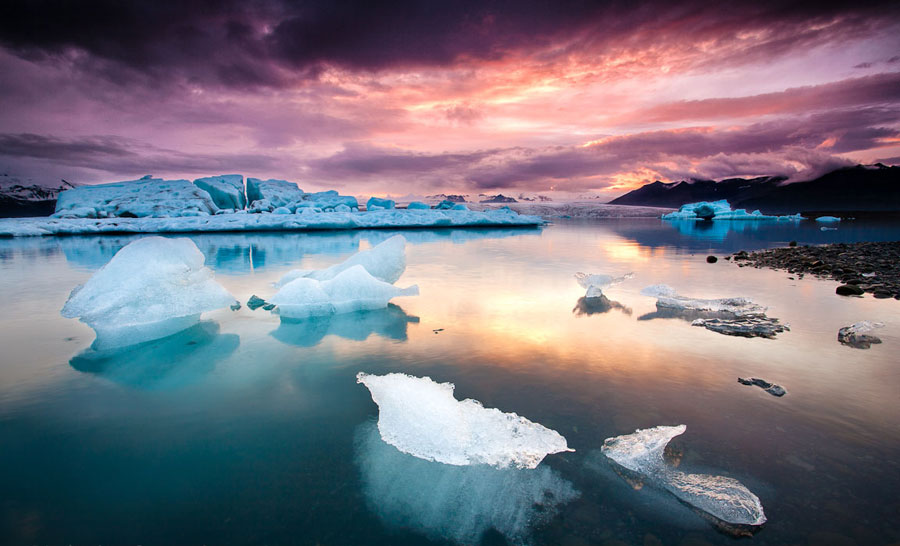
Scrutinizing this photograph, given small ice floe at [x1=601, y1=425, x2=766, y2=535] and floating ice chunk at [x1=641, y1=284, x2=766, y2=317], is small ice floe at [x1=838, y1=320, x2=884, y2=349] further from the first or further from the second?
small ice floe at [x1=601, y1=425, x2=766, y2=535]

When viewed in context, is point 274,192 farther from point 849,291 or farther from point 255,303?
point 849,291

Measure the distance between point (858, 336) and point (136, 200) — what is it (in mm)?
43098

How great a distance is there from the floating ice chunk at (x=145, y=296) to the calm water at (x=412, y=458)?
26 centimetres

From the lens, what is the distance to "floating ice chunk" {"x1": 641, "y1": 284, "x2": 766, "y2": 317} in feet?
17.5

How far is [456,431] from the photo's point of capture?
8.27 feet

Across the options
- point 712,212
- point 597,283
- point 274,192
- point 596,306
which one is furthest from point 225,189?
point 712,212

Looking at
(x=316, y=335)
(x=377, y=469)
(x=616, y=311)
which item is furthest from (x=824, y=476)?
(x=316, y=335)

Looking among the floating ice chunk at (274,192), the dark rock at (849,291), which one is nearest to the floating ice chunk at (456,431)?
the dark rock at (849,291)

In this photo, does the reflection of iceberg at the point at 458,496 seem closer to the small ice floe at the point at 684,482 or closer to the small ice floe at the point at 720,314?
the small ice floe at the point at 684,482

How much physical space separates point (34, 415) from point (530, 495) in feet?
11.8

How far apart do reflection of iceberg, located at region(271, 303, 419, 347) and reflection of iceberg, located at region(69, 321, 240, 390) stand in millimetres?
624

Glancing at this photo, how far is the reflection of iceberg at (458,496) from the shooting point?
1.89 metres

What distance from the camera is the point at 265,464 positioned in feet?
7.63

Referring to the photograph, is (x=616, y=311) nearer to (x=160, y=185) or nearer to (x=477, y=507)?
(x=477, y=507)
